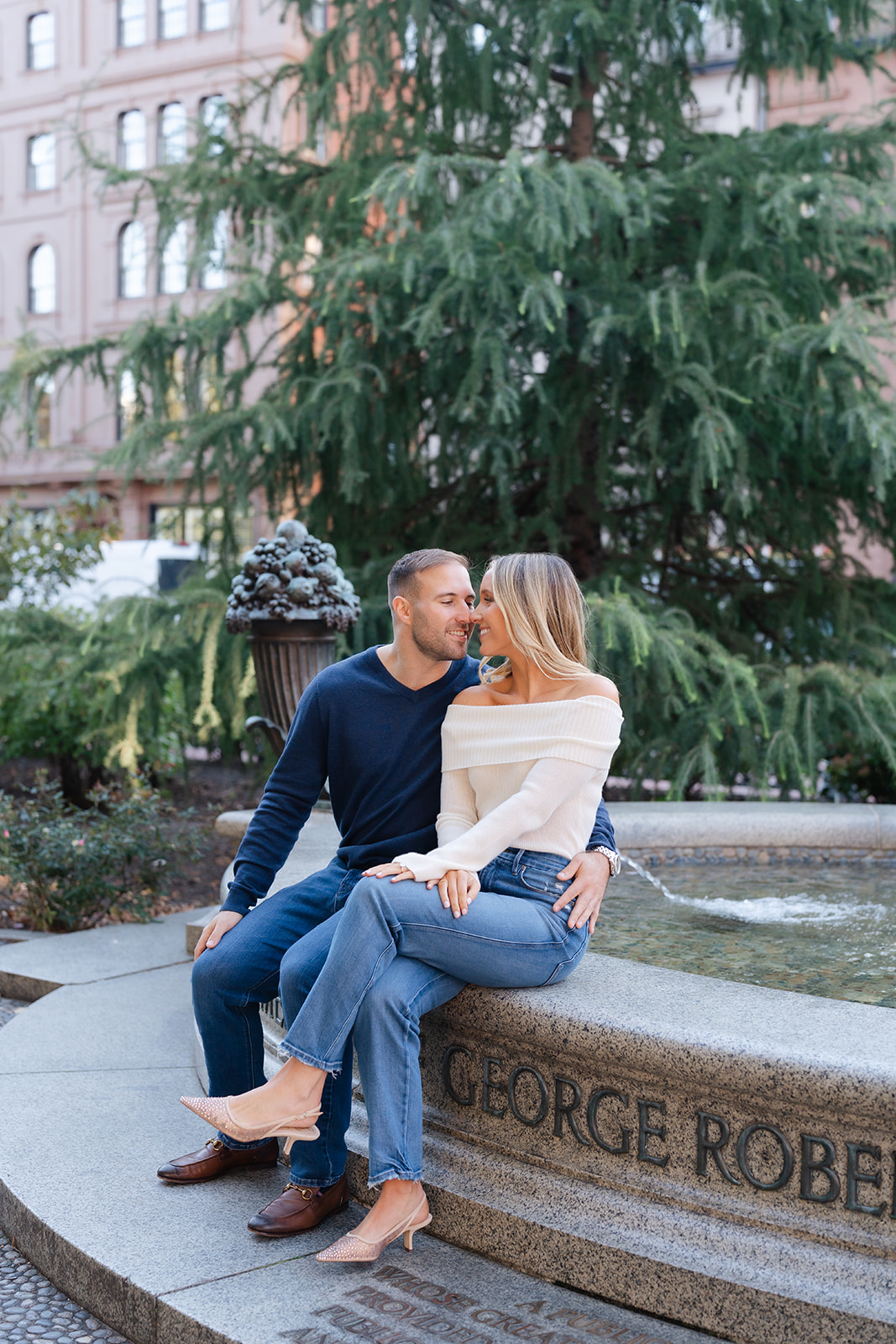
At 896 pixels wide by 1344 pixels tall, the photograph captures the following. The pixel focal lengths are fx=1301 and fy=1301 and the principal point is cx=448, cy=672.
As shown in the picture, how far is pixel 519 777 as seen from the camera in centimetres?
321

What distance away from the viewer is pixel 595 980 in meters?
3.07

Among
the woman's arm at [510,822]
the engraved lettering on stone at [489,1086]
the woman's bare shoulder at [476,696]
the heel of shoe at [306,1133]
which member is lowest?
the heel of shoe at [306,1133]

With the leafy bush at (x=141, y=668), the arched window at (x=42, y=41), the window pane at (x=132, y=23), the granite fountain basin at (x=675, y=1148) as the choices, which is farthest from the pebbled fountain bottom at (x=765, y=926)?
the arched window at (x=42, y=41)

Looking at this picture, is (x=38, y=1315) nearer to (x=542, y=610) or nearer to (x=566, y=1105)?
(x=566, y=1105)

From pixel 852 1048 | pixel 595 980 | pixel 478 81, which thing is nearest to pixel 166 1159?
pixel 595 980

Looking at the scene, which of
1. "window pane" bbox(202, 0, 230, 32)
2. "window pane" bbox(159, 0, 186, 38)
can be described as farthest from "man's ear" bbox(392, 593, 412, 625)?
"window pane" bbox(159, 0, 186, 38)

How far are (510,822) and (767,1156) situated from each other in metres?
0.93

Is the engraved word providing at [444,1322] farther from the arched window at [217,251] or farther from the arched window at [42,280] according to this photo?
Answer: the arched window at [42,280]

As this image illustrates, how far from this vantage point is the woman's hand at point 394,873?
9.75ft

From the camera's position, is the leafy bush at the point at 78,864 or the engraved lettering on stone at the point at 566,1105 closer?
the engraved lettering on stone at the point at 566,1105

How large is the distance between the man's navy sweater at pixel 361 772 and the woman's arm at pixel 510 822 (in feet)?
0.98

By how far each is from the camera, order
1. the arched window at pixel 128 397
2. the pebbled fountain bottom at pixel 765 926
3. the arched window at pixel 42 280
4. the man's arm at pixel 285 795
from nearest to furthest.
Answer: the man's arm at pixel 285 795 < the pebbled fountain bottom at pixel 765 926 < the arched window at pixel 128 397 < the arched window at pixel 42 280

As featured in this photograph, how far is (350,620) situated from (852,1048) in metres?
3.93

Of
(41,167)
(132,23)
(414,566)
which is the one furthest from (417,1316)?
(41,167)
